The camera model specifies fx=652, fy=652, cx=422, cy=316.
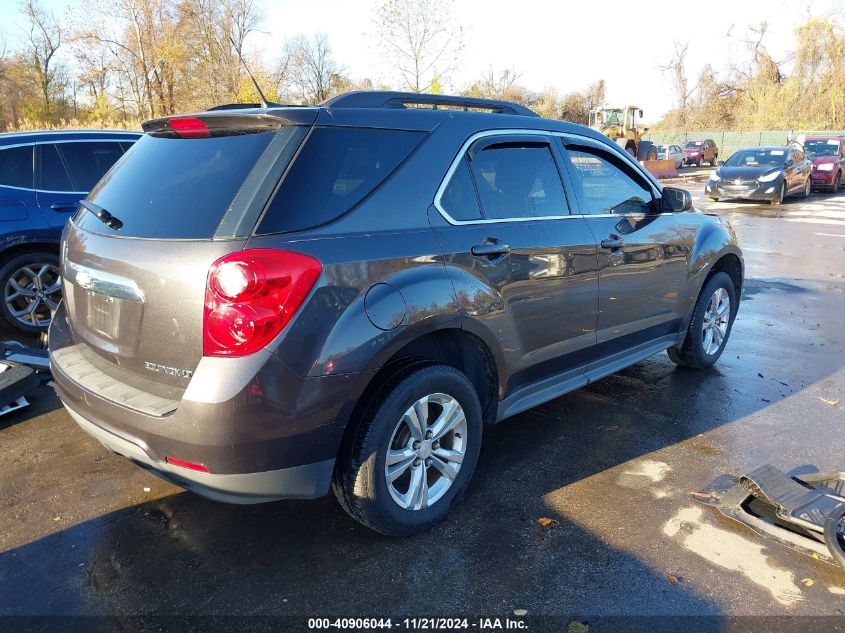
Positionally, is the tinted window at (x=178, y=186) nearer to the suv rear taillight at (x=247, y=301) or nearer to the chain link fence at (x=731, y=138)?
the suv rear taillight at (x=247, y=301)

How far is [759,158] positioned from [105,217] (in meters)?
20.6

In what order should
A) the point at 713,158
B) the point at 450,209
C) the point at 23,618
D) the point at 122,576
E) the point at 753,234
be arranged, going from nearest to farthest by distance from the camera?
the point at 23,618
the point at 122,576
the point at 450,209
the point at 753,234
the point at 713,158

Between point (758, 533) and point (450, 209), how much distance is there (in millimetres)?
2079

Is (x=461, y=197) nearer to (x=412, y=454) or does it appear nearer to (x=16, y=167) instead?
(x=412, y=454)

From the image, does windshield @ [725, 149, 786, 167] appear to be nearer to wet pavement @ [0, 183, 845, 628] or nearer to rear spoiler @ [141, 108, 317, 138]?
wet pavement @ [0, 183, 845, 628]

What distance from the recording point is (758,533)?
9.94 ft

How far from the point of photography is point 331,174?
2.64 metres

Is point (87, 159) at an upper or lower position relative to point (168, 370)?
upper

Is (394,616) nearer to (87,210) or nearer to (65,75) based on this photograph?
(87,210)

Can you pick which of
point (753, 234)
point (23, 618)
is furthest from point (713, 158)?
point (23, 618)

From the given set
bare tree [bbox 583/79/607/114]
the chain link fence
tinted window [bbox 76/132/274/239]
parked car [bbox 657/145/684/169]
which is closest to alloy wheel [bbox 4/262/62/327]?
tinted window [bbox 76/132/274/239]

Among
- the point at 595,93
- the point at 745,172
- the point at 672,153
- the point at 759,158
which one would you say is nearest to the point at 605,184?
the point at 745,172

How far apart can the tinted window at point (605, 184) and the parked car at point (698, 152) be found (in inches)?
1584

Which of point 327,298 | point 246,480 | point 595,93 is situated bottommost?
point 246,480
